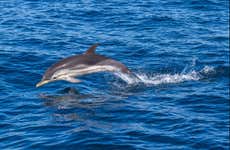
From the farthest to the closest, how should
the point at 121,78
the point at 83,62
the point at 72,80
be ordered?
the point at 121,78, the point at 72,80, the point at 83,62

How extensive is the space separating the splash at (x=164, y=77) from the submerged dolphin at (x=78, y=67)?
1.20 metres

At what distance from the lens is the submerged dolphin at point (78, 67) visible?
1992 centimetres

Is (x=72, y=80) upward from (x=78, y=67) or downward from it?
downward

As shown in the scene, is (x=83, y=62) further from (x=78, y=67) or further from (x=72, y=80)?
(x=72, y=80)

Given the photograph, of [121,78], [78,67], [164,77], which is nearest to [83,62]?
[78,67]

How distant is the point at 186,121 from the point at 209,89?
352 centimetres

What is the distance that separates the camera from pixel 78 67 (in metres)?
19.9

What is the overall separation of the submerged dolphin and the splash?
3.95ft

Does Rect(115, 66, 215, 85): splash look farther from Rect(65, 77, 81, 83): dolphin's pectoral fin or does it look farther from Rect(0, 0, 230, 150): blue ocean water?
Rect(65, 77, 81, 83): dolphin's pectoral fin

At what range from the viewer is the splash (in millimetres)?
21484

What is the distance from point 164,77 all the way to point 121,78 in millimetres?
1573

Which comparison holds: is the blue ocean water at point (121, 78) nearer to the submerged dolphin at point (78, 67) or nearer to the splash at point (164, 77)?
the splash at point (164, 77)

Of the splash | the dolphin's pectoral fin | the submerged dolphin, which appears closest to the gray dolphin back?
the submerged dolphin

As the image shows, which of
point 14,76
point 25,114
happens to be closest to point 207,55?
point 14,76
